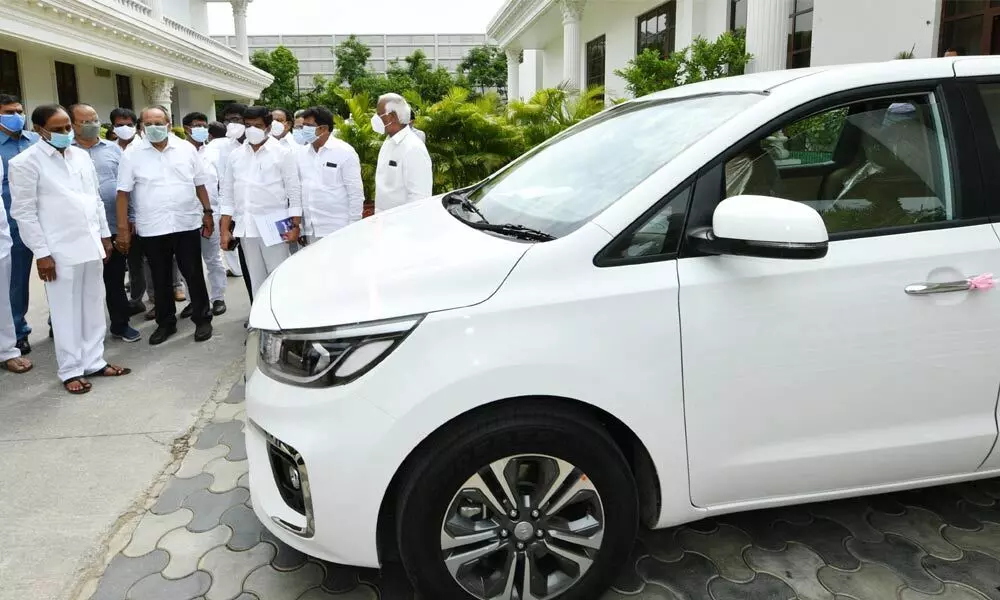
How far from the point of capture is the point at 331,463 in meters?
2.07

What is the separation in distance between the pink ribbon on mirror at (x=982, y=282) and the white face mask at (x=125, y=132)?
22.8 feet

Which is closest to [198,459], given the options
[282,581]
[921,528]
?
[282,581]

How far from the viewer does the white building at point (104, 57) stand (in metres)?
17.4

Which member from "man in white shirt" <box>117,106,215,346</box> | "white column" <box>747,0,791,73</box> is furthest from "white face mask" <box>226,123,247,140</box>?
"white column" <box>747,0,791,73</box>

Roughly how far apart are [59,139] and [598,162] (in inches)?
154

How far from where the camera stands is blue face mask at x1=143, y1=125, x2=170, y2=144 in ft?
19.0

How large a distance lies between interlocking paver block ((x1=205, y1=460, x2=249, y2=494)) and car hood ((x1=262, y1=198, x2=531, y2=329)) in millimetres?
1200

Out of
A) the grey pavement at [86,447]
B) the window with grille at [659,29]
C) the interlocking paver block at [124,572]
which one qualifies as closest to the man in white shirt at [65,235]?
the grey pavement at [86,447]

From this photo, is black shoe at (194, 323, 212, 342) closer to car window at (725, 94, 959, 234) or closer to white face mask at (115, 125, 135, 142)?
white face mask at (115, 125, 135, 142)

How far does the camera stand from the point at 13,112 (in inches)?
219

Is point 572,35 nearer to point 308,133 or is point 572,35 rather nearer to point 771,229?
point 308,133

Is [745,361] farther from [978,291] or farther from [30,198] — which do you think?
[30,198]

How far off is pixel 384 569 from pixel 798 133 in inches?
84.5

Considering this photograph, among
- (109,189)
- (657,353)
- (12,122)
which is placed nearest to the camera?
(657,353)
